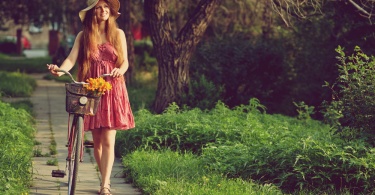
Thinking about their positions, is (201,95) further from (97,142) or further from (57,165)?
(97,142)

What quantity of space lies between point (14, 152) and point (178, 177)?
1939 mm

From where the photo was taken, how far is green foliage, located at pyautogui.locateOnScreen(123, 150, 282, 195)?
7344 mm

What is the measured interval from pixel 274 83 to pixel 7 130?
9175 millimetres

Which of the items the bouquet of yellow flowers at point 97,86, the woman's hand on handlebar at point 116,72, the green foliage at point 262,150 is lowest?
the green foliage at point 262,150

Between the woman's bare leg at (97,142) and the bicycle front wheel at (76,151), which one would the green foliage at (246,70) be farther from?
the bicycle front wheel at (76,151)

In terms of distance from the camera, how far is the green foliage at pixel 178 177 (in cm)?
734

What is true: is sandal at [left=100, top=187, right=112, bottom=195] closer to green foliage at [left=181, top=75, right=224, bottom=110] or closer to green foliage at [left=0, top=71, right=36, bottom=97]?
green foliage at [left=181, top=75, right=224, bottom=110]

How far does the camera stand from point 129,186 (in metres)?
8.32

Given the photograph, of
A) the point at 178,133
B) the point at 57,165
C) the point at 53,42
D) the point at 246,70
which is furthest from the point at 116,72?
the point at 53,42

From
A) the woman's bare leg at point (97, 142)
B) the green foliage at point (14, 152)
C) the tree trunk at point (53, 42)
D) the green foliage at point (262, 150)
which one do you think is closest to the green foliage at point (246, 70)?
the green foliage at point (14, 152)

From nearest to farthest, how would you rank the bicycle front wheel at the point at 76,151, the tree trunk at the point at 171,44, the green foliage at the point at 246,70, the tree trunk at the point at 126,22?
the bicycle front wheel at the point at 76,151 < the tree trunk at the point at 171,44 < the green foliage at the point at 246,70 < the tree trunk at the point at 126,22

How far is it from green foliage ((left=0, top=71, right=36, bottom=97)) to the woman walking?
9.13 meters

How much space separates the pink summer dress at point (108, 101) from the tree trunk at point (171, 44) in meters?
6.04

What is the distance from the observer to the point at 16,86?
18.2 metres
